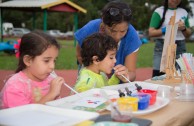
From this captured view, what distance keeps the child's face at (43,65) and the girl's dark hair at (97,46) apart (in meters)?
0.34

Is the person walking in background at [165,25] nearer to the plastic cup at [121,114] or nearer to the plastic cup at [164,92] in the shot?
the plastic cup at [164,92]

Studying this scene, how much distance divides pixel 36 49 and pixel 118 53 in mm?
812

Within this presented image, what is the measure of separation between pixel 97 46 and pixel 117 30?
189 millimetres

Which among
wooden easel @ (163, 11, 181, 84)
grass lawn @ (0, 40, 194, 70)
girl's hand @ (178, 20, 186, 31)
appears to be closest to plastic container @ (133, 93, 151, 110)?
wooden easel @ (163, 11, 181, 84)

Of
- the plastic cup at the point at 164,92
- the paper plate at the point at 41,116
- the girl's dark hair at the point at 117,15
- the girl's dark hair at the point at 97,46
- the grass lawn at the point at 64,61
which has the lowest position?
the grass lawn at the point at 64,61

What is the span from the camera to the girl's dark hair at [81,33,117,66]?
2.05 meters

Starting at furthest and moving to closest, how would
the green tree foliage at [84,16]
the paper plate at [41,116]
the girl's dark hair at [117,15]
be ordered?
the green tree foliage at [84,16]
the girl's dark hair at [117,15]
the paper plate at [41,116]

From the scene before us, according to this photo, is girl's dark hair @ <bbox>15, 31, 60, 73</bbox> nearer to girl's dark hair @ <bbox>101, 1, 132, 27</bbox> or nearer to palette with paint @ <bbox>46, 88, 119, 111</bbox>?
palette with paint @ <bbox>46, 88, 119, 111</bbox>

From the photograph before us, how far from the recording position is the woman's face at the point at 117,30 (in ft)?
→ 7.04

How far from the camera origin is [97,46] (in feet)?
6.75

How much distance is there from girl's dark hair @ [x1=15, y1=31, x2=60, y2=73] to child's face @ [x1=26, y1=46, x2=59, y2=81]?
22 mm

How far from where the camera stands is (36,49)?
1.73m

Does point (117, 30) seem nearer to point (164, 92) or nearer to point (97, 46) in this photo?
point (97, 46)

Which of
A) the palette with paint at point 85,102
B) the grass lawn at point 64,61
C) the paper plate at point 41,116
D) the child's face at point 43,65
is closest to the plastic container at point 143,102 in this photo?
the palette with paint at point 85,102
